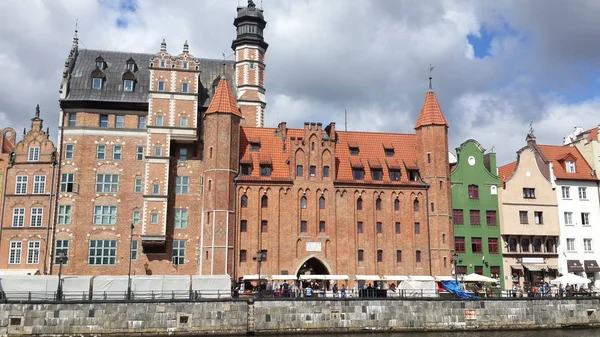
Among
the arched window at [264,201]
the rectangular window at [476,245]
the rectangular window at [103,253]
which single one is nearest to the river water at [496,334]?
the rectangular window at [476,245]

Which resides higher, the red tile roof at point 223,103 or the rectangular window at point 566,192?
the red tile roof at point 223,103

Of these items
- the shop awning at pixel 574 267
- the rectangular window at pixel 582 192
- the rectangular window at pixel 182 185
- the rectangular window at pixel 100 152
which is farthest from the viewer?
the rectangular window at pixel 582 192

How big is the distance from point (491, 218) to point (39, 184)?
45.4 m

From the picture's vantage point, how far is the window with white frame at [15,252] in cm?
5650

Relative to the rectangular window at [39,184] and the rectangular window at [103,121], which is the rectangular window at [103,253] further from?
the rectangular window at [103,121]

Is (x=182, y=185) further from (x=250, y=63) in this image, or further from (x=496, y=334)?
(x=496, y=334)

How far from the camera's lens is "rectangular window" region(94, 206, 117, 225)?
189ft

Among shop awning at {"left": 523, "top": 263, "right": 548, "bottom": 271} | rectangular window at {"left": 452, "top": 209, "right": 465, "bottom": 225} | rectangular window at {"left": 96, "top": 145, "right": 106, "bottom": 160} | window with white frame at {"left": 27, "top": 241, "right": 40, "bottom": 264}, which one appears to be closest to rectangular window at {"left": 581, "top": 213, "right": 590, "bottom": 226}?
shop awning at {"left": 523, "top": 263, "right": 548, "bottom": 271}

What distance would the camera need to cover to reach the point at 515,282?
60.0 metres

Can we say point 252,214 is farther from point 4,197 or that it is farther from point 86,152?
point 4,197

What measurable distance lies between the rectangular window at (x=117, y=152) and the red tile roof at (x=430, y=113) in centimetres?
3031

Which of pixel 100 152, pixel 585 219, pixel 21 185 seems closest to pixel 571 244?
pixel 585 219

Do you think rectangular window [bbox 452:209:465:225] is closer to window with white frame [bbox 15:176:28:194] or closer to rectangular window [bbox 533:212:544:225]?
rectangular window [bbox 533:212:544:225]

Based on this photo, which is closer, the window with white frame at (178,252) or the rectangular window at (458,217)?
the window with white frame at (178,252)
